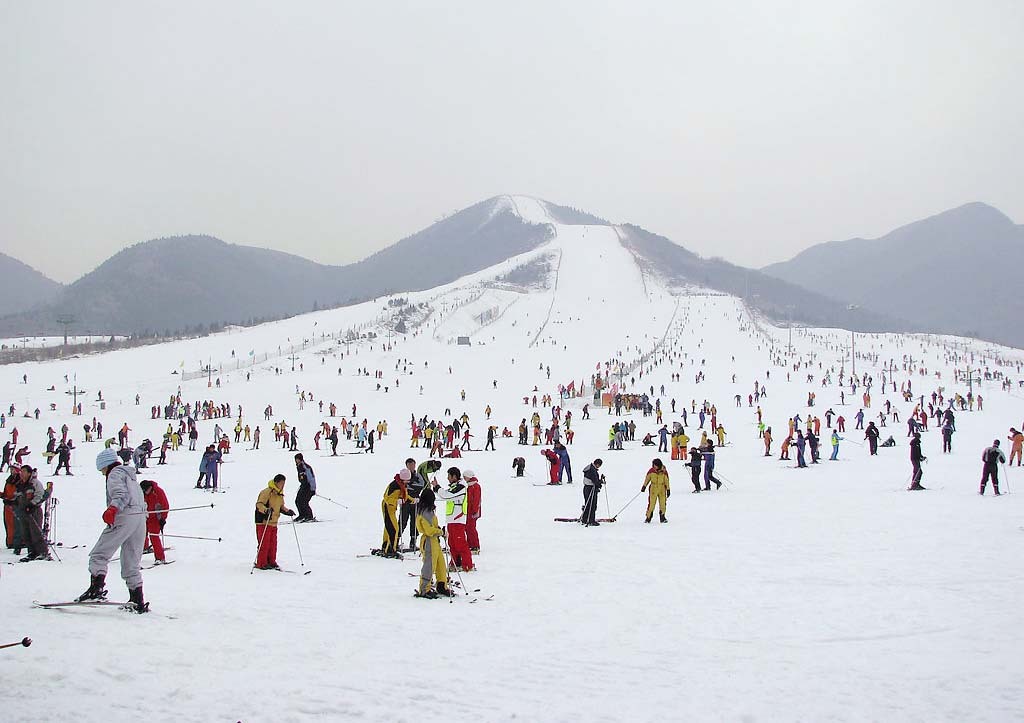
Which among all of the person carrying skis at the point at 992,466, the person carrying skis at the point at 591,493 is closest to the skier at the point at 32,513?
the person carrying skis at the point at 591,493

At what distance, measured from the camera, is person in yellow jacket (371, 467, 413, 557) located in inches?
406

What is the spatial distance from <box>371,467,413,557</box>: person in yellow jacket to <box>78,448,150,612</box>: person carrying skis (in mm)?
3710

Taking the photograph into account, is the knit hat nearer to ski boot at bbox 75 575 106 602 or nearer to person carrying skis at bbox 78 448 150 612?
person carrying skis at bbox 78 448 150 612

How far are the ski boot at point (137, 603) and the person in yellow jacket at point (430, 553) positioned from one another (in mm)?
2648

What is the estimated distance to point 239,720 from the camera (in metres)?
4.80

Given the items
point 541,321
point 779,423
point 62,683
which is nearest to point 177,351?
point 541,321

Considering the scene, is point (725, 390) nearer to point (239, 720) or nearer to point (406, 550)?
point (406, 550)

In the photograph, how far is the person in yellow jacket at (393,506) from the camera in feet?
33.9

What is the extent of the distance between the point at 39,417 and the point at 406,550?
36.0m

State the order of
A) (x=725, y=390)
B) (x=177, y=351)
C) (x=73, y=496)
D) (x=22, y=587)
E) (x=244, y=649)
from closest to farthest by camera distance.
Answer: (x=244, y=649) < (x=22, y=587) < (x=73, y=496) < (x=725, y=390) < (x=177, y=351)

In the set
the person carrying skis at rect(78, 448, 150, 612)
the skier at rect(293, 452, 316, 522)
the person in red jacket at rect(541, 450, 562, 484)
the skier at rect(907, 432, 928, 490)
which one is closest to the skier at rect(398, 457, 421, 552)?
the skier at rect(293, 452, 316, 522)

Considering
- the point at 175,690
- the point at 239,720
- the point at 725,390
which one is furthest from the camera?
the point at 725,390

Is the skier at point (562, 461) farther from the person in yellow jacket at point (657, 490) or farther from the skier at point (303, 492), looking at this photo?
the skier at point (303, 492)

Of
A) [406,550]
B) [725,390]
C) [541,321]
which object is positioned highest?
[541,321]
